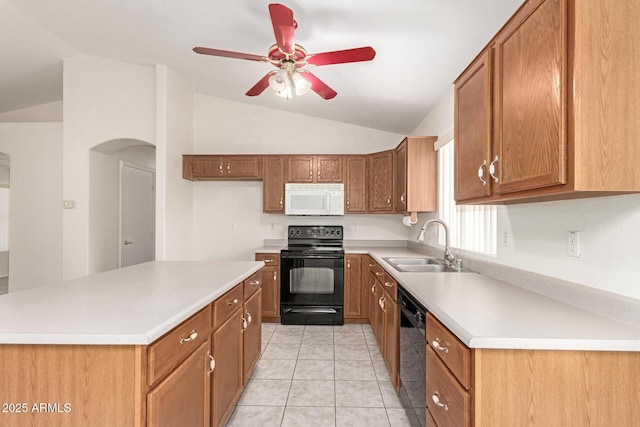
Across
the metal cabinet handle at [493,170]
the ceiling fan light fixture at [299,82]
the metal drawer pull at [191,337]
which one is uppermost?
the ceiling fan light fixture at [299,82]

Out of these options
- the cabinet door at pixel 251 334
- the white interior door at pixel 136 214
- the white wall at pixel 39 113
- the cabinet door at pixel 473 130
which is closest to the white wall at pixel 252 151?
the white interior door at pixel 136 214

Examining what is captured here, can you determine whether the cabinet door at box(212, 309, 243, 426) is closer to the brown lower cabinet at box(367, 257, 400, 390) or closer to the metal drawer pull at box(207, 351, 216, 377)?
the metal drawer pull at box(207, 351, 216, 377)

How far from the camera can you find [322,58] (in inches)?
79.1

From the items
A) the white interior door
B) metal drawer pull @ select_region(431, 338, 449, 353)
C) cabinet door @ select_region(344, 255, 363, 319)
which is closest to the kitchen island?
metal drawer pull @ select_region(431, 338, 449, 353)

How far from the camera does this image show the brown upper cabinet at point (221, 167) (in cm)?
410

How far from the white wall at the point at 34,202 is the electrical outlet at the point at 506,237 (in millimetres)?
5462

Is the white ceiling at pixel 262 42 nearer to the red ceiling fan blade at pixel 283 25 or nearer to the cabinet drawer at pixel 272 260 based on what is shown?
the red ceiling fan blade at pixel 283 25

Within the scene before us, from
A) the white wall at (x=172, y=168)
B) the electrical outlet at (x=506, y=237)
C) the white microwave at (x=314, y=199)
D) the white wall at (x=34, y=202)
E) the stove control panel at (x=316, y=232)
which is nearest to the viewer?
the electrical outlet at (x=506, y=237)

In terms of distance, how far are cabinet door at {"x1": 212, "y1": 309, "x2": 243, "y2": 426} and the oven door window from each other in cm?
173

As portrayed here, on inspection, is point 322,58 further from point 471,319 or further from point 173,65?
point 173,65

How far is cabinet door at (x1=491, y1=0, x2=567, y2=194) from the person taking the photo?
0.99 m

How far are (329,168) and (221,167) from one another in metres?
1.39

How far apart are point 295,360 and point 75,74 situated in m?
4.16

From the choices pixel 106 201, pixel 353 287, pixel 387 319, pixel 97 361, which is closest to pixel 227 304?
pixel 97 361
